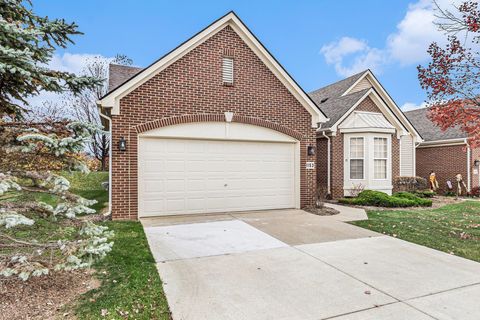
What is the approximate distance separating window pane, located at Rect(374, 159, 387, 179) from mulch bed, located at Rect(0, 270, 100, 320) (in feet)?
41.4

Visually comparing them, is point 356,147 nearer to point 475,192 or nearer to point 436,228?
point 436,228

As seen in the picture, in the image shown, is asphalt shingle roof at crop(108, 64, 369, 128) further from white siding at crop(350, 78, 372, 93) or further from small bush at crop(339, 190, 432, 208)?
small bush at crop(339, 190, 432, 208)

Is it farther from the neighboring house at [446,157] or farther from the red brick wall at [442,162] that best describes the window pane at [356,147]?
the red brick wall at [442,162]

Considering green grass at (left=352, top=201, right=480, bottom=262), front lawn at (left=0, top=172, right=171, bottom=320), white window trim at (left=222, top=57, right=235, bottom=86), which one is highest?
white window trim at (left=222, top=57, right=235, bottom=86)

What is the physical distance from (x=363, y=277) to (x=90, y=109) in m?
24.0

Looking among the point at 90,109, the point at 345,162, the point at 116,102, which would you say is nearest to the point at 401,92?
the point at 345,162

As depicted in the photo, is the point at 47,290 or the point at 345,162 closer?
the point at 47,290

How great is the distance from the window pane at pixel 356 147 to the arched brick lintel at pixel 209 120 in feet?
14.7

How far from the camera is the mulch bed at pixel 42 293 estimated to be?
133 inches

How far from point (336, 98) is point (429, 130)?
8411mm

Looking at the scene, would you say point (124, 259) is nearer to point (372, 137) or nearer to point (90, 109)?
point (372, 137)

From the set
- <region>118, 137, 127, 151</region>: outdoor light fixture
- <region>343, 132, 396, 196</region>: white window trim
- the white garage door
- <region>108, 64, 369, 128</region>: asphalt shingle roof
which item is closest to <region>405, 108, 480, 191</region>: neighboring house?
<region>108, 64, 369, 128</region>: asphalt shingle roof

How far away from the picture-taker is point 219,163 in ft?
31.9

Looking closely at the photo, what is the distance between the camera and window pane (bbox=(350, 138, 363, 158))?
13873mm
